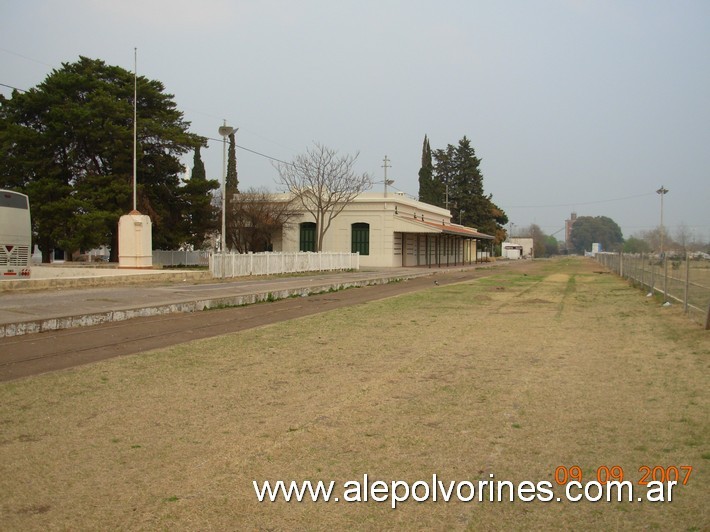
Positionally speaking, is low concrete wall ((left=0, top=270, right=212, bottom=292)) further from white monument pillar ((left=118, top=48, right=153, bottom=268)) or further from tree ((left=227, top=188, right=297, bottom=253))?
tree ((left=227, top=188, right=297, bottom=253))

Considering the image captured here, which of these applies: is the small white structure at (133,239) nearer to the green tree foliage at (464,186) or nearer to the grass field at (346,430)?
the grass field at (346,430)

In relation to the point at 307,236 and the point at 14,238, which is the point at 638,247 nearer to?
the point at 307,236

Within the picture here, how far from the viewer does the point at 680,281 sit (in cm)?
1700

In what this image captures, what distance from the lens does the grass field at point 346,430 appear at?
4.21 metres

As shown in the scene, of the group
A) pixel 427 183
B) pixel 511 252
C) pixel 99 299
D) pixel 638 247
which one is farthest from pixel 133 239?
pixel 511 252

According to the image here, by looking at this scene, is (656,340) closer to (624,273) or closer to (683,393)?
(683,393)

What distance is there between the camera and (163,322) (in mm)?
14938

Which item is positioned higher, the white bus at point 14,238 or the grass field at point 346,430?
the white bus at point 14,238

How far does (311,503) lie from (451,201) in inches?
3518

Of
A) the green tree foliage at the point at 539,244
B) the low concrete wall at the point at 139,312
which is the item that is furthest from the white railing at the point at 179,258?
the green tree foliage at the point at 539,244

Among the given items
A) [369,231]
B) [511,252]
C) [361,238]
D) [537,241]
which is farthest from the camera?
[537,241]

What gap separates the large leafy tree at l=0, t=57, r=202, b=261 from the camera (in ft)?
129

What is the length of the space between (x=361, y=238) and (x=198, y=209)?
1659 cm

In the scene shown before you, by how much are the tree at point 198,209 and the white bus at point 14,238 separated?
62.2ft
